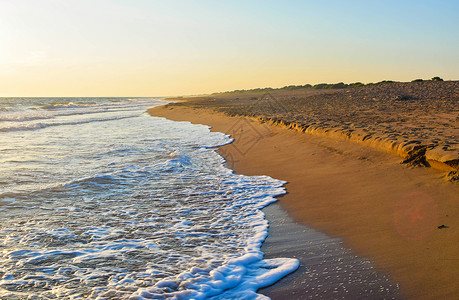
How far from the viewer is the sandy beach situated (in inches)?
128

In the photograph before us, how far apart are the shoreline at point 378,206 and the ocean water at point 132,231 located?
0.68 meters

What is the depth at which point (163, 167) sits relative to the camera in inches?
325

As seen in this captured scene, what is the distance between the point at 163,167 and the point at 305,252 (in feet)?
17.1

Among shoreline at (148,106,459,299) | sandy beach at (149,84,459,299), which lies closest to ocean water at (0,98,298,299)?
sandy beach at (149,84,459,299)

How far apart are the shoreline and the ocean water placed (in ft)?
2.22

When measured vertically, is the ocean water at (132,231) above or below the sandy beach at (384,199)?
below

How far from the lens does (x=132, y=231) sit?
4355 mm

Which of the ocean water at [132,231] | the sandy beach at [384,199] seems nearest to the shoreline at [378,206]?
the sandy beach at [384,199]

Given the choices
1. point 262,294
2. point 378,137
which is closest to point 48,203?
point 262,294

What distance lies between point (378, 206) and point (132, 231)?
3.40m

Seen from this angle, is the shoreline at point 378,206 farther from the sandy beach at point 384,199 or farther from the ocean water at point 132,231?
the ocean water at point 132,231

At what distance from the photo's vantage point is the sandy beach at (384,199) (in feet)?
10.6

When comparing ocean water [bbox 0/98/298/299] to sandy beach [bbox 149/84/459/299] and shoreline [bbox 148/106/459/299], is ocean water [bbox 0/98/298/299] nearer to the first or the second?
sandy beach [bbox 149/84/459/299]

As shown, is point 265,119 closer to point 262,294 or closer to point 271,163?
point 271,163
